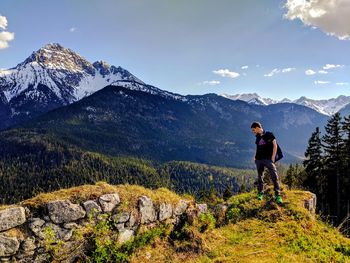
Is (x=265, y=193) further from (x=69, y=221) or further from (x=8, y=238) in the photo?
(x=8, y=238)

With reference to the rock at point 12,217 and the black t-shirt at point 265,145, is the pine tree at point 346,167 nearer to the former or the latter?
the black t-shirt at point 265,145

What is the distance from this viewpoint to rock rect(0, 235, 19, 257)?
9.48 m

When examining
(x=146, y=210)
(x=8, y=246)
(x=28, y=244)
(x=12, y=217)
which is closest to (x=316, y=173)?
(x=146, y=210)

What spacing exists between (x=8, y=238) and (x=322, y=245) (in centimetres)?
1079

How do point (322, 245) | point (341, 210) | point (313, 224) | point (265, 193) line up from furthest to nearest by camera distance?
point (341, 210)
point (265, 193)
point (313, 224)
point (322, 245)

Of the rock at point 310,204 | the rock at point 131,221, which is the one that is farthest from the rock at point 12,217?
the rock at point 310,204

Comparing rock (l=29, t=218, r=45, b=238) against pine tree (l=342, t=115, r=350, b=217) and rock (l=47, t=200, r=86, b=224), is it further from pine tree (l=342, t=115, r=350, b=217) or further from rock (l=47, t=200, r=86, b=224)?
pine tree (l=342, t=115, r=350, b=217)

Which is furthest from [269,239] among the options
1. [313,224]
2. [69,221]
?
[69,221]

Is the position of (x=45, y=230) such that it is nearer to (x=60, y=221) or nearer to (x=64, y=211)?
(x=60, y=221)

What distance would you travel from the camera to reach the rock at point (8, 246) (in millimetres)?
9484

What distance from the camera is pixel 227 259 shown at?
37.7 ft

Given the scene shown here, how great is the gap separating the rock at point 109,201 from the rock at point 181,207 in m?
2.93

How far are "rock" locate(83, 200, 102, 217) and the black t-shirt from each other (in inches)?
323

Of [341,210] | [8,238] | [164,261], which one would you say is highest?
[8,238]
